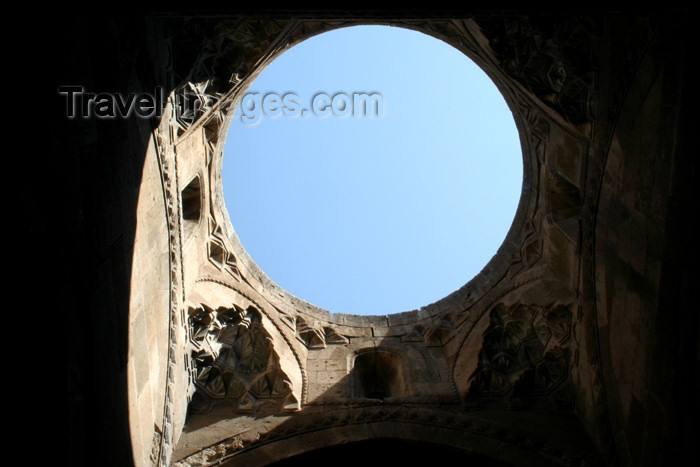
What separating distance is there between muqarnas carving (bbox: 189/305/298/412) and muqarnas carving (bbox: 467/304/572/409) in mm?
3083

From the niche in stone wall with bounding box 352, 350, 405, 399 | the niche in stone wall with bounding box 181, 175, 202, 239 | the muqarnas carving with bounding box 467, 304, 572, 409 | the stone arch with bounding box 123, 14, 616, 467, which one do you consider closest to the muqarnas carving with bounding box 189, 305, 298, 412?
the stone arch with bounding box 123, 14, 616, 467

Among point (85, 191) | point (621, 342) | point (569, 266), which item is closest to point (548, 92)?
point (569, 266)

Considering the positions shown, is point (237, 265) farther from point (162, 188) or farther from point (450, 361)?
point (450, 361)

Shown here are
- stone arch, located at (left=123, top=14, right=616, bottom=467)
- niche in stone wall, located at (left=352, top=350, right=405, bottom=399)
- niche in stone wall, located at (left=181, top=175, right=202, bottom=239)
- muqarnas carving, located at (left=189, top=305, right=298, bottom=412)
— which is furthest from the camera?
niche in stone wall, located at (left=352, top=350, right=405, bottom=399)

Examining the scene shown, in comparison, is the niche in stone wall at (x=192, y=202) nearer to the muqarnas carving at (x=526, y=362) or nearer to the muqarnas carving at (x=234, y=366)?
the muqarnas carving at (x=234, y=366)

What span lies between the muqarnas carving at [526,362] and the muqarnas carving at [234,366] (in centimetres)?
308

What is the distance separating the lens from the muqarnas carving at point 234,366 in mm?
9367

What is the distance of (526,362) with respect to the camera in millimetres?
9930

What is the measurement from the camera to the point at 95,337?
19.9 feet

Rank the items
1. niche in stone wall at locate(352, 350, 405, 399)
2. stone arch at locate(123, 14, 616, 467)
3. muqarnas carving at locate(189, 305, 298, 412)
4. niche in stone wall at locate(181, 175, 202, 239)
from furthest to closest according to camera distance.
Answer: niche in stone wall at locate(352, 350, 405, 399) → niche in stone wall at locate(181, 175, 202, 239) → muqarnas carving at locate(189, 305, 298, 412) → stone arch at locate(123, 14, 616, 467)

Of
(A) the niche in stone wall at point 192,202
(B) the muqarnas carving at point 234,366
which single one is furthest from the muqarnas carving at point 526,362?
(A) the niche in stone wall at point 192,202

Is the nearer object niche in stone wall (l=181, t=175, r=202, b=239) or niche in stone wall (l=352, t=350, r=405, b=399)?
niche in stone wall (l=181, t=175, r=202, b=239)

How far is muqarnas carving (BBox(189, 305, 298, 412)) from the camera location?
9.37m

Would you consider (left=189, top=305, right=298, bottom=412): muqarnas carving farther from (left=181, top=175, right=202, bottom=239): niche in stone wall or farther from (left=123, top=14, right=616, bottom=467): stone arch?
(left=181, top=175, right=202, bottom=239): niche in stone wall
